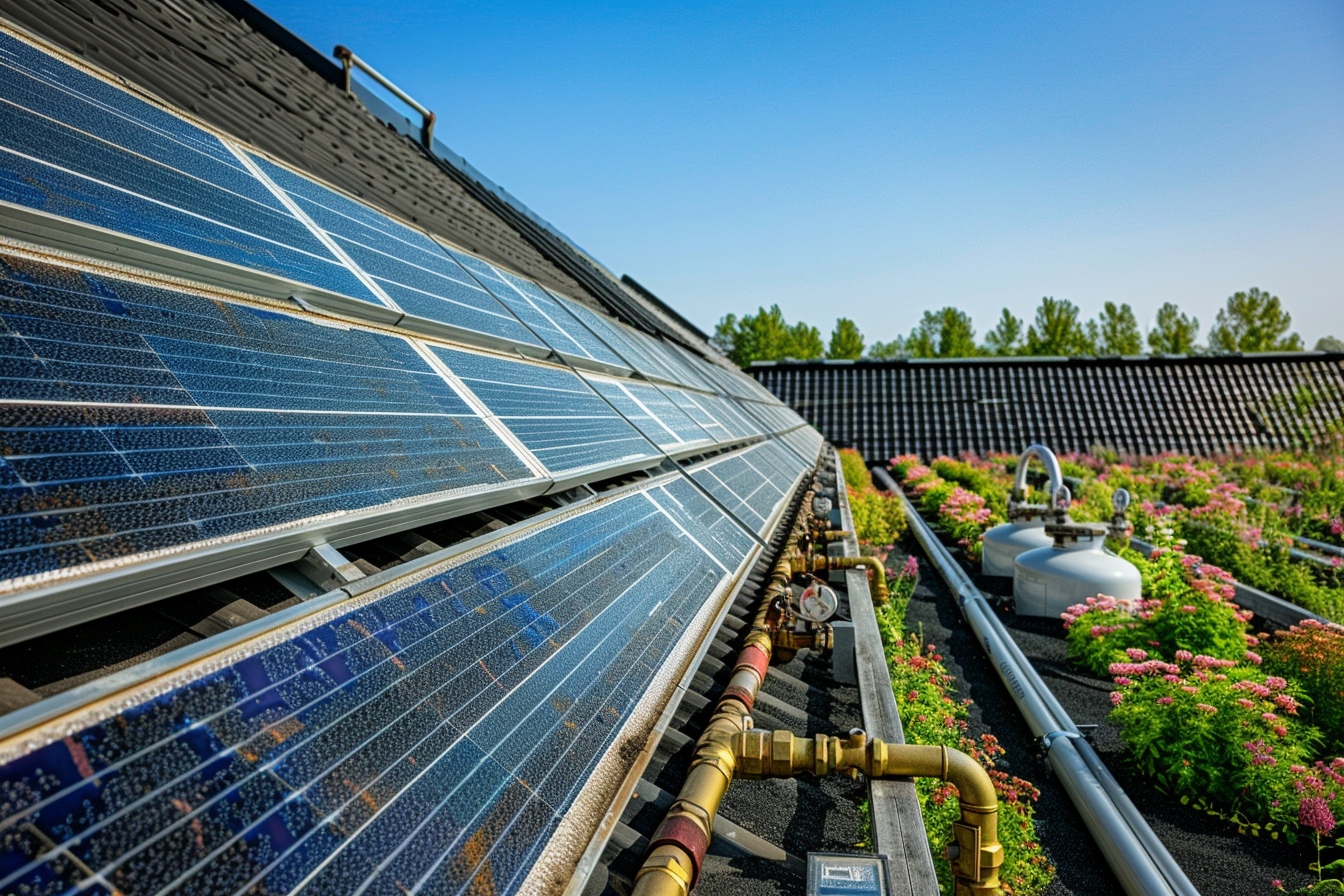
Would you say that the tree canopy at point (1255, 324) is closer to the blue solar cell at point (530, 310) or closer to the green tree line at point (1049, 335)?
the green tree line at point (1049, 335)

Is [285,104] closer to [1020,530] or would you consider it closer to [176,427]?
[176,427]

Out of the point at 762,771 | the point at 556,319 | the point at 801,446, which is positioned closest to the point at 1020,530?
the point at 801,446

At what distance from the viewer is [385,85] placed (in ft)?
37.0

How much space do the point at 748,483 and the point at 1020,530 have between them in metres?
8.94

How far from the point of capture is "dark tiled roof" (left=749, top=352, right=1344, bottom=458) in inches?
1287

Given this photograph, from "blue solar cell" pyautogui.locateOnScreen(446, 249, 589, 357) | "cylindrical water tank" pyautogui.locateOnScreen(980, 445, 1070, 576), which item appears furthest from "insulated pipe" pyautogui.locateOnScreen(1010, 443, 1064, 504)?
"blue solar cell" pyautogui.locateOnScreen(446, 249, 589, 357)

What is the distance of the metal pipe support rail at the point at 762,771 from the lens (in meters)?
2.14

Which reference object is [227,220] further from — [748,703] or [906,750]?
[906,750]

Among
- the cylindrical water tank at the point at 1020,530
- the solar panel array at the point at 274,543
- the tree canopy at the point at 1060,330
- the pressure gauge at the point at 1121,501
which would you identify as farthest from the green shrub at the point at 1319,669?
the tree canopy at the point at 1060,330

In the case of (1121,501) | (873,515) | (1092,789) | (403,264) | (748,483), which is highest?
(403,264)

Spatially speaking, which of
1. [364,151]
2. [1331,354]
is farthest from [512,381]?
[1331,354]

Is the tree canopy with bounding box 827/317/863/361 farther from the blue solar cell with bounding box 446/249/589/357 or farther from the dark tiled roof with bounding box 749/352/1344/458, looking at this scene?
the blue solar cell with bounding box 446/249/589/357

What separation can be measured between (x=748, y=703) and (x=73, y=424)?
2531 millimetres

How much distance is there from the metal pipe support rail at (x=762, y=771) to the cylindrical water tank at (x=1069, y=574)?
8.89m
